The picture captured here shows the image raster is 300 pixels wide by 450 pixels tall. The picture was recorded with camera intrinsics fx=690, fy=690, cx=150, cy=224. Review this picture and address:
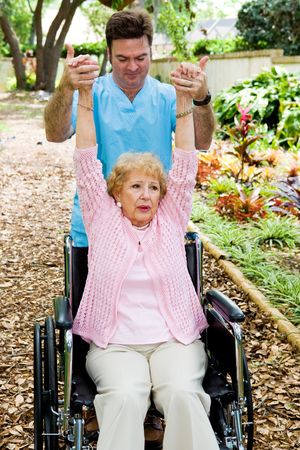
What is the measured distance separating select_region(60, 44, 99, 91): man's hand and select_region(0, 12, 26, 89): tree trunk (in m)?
18.4

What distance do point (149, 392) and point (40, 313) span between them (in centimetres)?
205

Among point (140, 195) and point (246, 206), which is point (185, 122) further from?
point (246, 206)

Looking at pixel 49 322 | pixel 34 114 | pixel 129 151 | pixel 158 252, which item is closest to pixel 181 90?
pixel 129 151

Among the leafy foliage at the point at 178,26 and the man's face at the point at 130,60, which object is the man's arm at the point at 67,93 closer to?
the man's face at the point at 130,60

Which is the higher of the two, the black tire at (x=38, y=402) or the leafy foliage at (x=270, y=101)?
the leafy foliage at (x=270, y=101)

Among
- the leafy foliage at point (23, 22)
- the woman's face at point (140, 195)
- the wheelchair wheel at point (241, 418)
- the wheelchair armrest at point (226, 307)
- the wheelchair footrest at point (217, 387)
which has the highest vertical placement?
the leafy foliage at point (23, 22)

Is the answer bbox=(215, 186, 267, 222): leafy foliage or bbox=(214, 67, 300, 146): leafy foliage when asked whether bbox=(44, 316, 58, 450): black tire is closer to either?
bbox=(215, 186, 267, 222): leafy foliage

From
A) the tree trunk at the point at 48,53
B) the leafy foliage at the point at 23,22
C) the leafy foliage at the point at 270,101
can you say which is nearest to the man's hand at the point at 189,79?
the leafy foliage at the point at 270,101

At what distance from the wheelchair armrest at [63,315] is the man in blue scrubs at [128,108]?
0.53 meters

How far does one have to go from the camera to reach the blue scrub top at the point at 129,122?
112 inches

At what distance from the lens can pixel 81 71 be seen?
2.46 metres

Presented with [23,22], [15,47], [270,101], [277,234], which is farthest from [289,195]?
[23,22]

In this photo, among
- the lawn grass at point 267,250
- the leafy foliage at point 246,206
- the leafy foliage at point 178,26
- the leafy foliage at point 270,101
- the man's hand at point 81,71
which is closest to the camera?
the man's hand at point 81,71

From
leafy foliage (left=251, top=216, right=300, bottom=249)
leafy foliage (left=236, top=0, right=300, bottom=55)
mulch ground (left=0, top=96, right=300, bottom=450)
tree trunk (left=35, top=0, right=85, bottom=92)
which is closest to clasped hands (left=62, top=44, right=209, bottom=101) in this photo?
mulch ground (left=0, top=96, right=300, bottom=450)
